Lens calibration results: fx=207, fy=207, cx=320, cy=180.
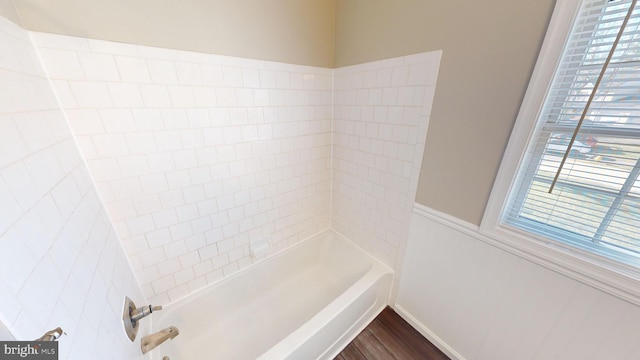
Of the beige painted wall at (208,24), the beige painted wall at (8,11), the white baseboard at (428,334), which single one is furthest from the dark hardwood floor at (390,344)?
the beige painted wall at (8,11)

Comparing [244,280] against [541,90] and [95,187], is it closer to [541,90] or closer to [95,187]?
[95,187]

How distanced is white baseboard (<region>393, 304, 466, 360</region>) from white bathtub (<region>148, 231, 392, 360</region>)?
0.46ft

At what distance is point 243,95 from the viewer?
1.26m

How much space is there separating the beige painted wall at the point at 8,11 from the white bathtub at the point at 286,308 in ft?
4.74

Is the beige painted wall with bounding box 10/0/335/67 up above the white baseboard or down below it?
above

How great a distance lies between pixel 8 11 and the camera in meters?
0.67

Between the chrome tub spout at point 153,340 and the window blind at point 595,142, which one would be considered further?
the chrome tub spout at point 153,340

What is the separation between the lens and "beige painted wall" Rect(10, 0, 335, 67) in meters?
0.81

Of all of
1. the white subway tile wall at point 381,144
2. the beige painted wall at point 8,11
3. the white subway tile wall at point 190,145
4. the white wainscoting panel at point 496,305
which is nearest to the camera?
the beige painted wall at point 8,11

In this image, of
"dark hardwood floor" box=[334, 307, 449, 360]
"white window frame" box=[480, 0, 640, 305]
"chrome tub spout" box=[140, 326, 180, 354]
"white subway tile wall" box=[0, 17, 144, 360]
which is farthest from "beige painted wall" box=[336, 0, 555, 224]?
"chrome tub spout" box=[140, 326, 180, 354]

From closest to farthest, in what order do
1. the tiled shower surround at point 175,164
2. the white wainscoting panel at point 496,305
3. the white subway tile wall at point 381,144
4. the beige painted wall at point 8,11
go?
the tiled shower surround at point 175,164 < the beige painted wall at point 8,11 < the white wainscoting panel at point 496,305 < the white subway tile wall at point 381,144

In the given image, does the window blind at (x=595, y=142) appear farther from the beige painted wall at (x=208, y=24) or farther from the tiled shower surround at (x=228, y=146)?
the beige painted wall at (x=208, y=24)

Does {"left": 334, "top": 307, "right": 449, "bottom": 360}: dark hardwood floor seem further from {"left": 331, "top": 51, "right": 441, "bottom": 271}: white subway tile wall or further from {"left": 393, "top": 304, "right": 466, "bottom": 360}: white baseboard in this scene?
{"left": 331, "top": 51, "right": 441, "bottom": 271}: white subway tile wall

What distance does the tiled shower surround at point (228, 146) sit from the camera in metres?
0.94
